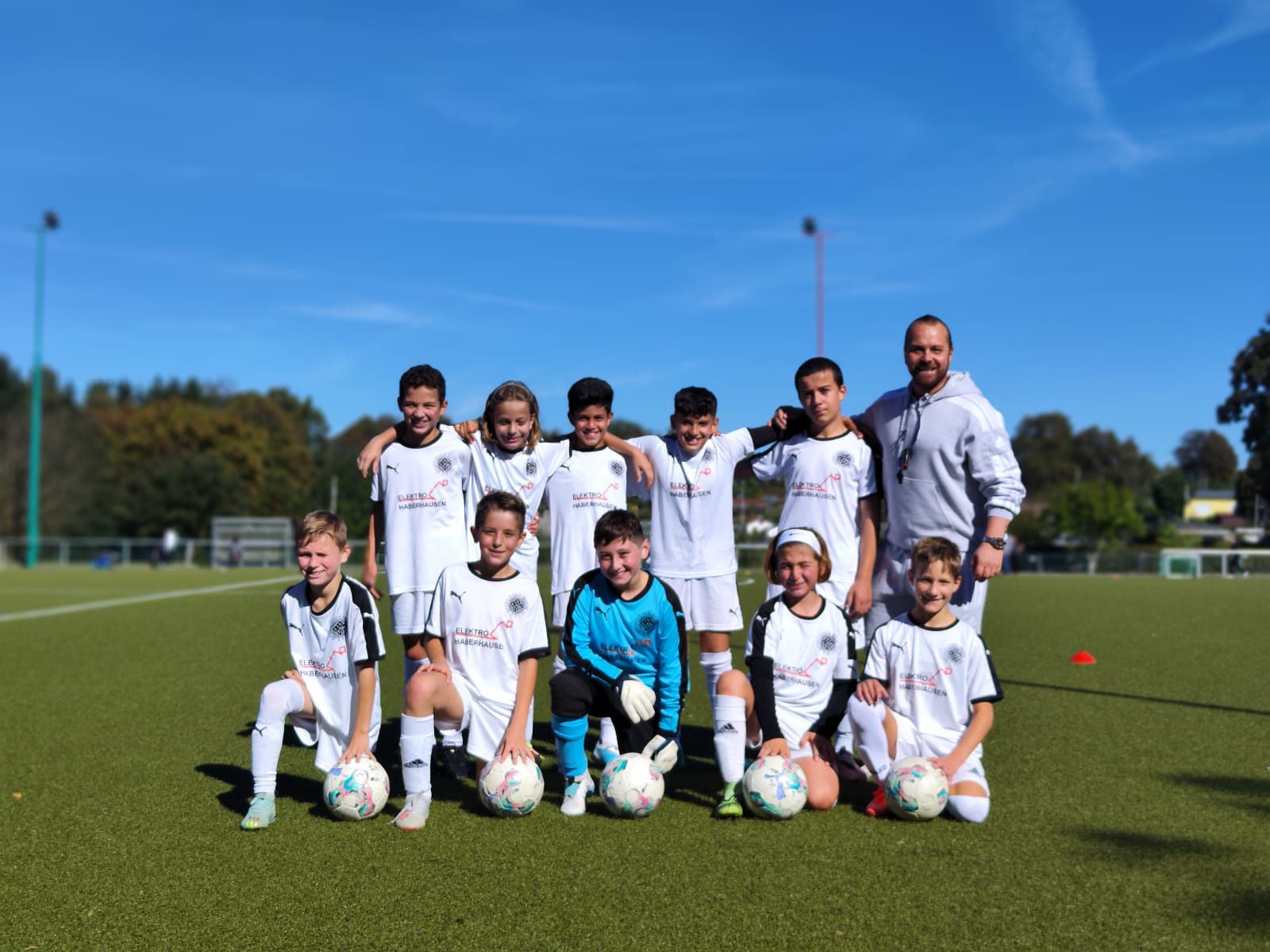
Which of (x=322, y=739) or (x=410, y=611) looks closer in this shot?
(x=322, y=739)

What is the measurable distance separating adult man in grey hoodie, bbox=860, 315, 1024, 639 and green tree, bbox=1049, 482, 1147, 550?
5701cm

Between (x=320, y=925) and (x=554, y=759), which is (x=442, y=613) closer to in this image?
(x=554, y=759)

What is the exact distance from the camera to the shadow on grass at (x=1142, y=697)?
288 inches

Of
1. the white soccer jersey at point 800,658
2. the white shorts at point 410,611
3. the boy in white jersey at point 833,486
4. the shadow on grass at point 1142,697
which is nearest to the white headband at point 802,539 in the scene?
the white soccer jersey at point 800,658

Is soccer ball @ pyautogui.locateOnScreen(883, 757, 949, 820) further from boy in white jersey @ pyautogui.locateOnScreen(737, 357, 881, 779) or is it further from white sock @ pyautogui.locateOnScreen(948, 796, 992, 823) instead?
boy in white jersey @ pyautogui.locateOnScreen(737, 357, 881, 779)

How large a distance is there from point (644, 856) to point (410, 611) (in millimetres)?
2148

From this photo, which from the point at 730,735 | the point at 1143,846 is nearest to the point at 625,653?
the point at 730,735

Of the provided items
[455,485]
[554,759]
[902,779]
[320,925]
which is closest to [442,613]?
[455,485]

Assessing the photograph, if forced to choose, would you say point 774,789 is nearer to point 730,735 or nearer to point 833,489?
point 730,735

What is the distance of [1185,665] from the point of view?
9.72 metres

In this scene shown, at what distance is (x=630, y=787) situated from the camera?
4590mm

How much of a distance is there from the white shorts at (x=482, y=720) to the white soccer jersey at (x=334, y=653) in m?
0.39

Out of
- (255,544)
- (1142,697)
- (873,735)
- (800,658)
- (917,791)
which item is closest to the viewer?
(917,791)

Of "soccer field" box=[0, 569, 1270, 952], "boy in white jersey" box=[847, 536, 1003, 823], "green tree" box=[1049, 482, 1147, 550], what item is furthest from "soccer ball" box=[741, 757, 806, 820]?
"green tree" box=[1049, 482, 1147, 550]
